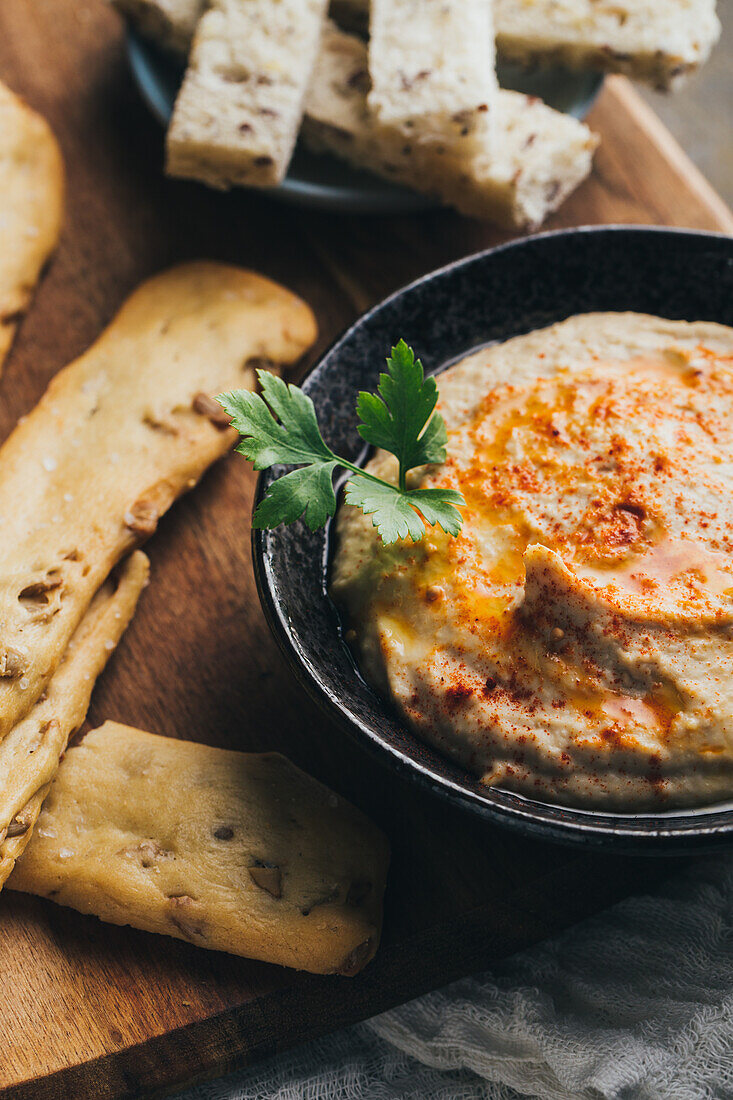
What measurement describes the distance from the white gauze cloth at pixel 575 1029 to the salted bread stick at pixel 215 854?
34 centimetres

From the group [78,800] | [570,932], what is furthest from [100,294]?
[570,932]

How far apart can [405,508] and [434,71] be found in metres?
1.34

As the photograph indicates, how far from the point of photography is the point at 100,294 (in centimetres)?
295

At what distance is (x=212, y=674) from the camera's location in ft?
8.26

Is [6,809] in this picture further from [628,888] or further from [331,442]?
[628,888]

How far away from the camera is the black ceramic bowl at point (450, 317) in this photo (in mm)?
2057

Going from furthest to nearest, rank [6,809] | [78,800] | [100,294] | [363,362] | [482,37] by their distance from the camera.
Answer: [100,294] → [482,37] → [363,362] → [78,800] → [6,809]

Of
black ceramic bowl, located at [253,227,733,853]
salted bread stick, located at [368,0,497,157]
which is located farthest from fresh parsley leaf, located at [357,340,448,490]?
salted bread stick, located at [368,0,497,157]

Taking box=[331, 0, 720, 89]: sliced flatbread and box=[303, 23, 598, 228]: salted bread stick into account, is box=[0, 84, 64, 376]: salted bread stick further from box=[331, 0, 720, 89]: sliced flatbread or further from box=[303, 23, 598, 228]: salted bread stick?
box=[331, 0, 720, 89]: sliced flatbread

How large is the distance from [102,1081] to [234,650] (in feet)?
3.29

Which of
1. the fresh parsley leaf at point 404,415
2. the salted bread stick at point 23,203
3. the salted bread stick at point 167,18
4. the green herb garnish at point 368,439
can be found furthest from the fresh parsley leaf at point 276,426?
the salted bread stick at point 167,18

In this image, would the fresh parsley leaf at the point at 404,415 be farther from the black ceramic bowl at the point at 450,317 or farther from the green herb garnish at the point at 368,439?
the black ceramic bowl at the point at 450,317

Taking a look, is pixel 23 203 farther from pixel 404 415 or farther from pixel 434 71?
pixel 404 415

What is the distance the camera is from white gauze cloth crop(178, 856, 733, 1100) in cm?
214
